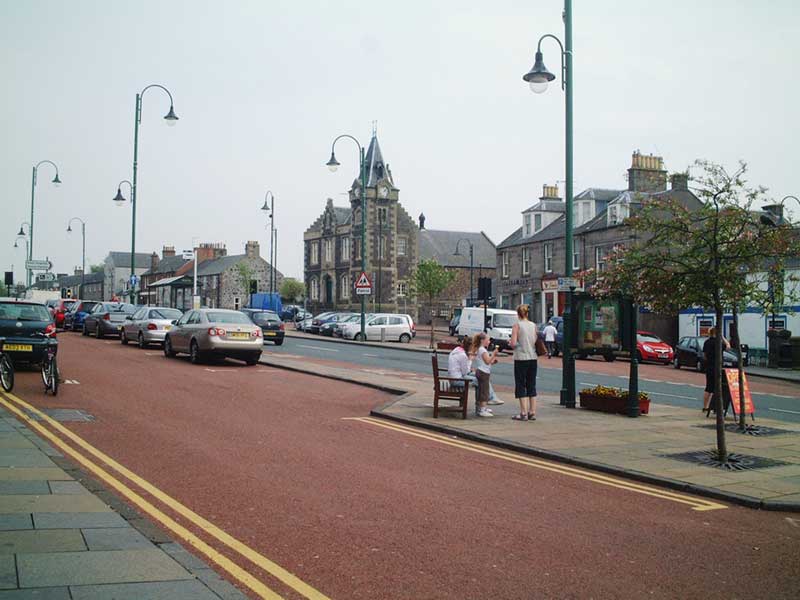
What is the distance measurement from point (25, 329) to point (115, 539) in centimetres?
1352

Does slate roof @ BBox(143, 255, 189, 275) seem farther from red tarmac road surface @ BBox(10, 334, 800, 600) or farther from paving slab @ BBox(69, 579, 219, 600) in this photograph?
paving slab @ BBox(69, 579, 219, 600)

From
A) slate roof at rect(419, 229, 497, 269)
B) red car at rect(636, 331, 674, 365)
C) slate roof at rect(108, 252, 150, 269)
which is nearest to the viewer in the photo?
red car at rect(636, 331, 674, 365)

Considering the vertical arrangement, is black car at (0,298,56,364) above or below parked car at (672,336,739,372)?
above

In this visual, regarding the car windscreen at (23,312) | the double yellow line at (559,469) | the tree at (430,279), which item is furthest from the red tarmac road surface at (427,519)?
the tree at (430,279)

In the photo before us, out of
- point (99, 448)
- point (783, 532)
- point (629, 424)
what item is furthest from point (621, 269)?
point (99, 448)

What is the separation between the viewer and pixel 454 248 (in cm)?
9281

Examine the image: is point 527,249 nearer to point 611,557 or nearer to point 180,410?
point 180,410

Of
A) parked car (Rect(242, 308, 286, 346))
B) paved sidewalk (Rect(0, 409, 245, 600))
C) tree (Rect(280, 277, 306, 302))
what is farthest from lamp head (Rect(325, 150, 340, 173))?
tree (Rect(280, 277, 306, 302))

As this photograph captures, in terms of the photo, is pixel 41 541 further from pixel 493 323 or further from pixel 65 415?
pixel 493 323

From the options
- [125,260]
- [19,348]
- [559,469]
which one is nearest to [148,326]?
[19,348]

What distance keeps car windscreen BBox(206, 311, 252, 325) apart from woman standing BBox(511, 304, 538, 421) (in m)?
11.7

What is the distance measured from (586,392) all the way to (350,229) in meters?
74.3

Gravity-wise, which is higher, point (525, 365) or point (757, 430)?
point (525, 365)

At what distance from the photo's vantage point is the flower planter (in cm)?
1457
